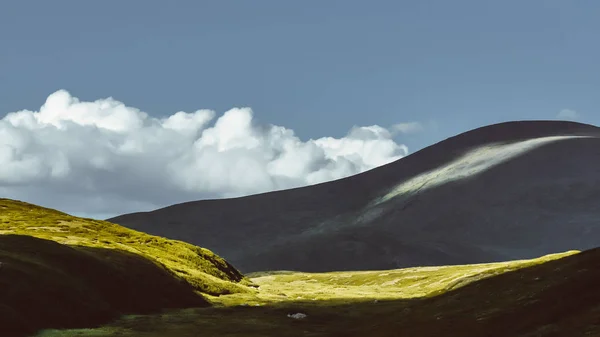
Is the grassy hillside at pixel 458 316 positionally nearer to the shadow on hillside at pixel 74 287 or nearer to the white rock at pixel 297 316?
the white rock at pixel 297 316

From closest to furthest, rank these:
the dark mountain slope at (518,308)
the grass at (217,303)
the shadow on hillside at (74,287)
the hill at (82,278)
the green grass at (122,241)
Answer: the dark mountain slope at (518,308) → the grass at (217,303) → the shadow on hillside at (74,287) → the hill at (82,278) → the green grass at (122,241)

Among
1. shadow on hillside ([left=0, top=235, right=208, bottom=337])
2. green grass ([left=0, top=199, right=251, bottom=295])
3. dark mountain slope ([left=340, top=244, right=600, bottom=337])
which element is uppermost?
green grass ([left=0, top=199, right=251, bottom=295])

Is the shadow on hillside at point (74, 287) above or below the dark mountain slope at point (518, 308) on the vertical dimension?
above

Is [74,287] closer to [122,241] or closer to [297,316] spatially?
[297,316]

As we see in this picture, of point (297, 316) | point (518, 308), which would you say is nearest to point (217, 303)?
point (297, 316)

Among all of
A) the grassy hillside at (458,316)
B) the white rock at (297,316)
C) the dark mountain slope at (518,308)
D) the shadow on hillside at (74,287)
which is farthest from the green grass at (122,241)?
the dark mountain slope at (518,308)

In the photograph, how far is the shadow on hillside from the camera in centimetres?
8388

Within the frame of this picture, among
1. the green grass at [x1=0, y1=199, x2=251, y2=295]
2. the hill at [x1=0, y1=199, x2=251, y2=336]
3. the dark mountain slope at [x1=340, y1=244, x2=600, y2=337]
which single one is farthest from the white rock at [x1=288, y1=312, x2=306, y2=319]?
the green grass at [x1=0, y1=199, x2=251, y2=295]

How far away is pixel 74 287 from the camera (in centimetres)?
9588

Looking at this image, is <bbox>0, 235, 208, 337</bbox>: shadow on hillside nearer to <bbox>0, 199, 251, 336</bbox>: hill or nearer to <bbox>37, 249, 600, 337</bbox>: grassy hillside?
<bbox>0, 199, 251, 336</bbox>: hill

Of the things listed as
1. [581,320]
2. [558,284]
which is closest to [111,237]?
[558,284]

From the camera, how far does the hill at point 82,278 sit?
281 ft

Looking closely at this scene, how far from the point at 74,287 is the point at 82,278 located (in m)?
7.49

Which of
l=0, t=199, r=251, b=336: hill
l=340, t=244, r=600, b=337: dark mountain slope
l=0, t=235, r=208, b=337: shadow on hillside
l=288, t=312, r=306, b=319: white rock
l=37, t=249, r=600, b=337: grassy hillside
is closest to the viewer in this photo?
l=340, t=244, r=600, b=337: dark mountain slope
